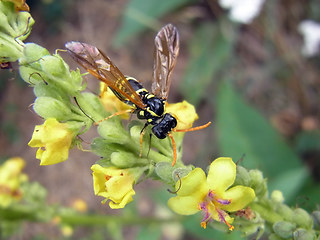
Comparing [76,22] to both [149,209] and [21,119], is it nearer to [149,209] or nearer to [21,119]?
[21,119]

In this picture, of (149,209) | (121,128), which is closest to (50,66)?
(121,128)

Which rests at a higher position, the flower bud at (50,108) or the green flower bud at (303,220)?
the flower bud at (50,108)

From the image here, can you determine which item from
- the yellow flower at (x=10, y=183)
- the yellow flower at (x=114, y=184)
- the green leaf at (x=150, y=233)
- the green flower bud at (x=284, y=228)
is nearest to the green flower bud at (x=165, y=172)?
the yellow flower at (x=114, y=184)

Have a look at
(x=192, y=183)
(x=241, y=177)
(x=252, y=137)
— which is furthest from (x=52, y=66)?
(x=252, y=137)

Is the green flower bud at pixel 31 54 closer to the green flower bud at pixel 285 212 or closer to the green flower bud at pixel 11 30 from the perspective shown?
the green flower bud at pixel 11 30

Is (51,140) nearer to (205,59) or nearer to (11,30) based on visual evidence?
(11,30)
